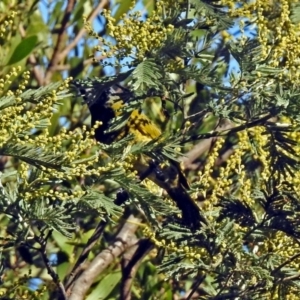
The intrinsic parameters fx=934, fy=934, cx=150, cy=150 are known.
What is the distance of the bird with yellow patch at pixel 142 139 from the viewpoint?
7.49 ft

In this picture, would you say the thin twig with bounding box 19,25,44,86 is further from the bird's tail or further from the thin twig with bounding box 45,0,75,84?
the bird's tail

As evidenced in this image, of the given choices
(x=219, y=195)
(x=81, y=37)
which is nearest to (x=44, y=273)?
(x=81, y=37)

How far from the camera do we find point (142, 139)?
280cm

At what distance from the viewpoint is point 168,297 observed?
2.90 metres

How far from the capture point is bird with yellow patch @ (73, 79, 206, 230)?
2283 mm

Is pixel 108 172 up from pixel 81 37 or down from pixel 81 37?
down

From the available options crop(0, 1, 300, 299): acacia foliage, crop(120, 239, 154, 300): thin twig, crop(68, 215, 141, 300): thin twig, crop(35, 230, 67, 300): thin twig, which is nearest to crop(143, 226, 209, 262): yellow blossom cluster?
crop(0, 1, 300, 299): acacia foliage

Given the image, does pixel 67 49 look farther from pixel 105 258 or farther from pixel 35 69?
pixel 105 258

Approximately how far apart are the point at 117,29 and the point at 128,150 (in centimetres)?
29

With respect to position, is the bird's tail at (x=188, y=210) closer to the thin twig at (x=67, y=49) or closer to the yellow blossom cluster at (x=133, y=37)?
the yellow blossom cluster at (x=133, y=37)

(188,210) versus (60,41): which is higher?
(60,41)

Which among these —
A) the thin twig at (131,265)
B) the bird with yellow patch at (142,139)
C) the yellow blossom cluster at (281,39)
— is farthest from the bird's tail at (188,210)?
the yellow blossom cluster at (281,39)

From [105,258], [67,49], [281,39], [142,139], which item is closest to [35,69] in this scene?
[67,49]

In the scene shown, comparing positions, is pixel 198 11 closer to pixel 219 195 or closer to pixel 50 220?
pixel 219 195
